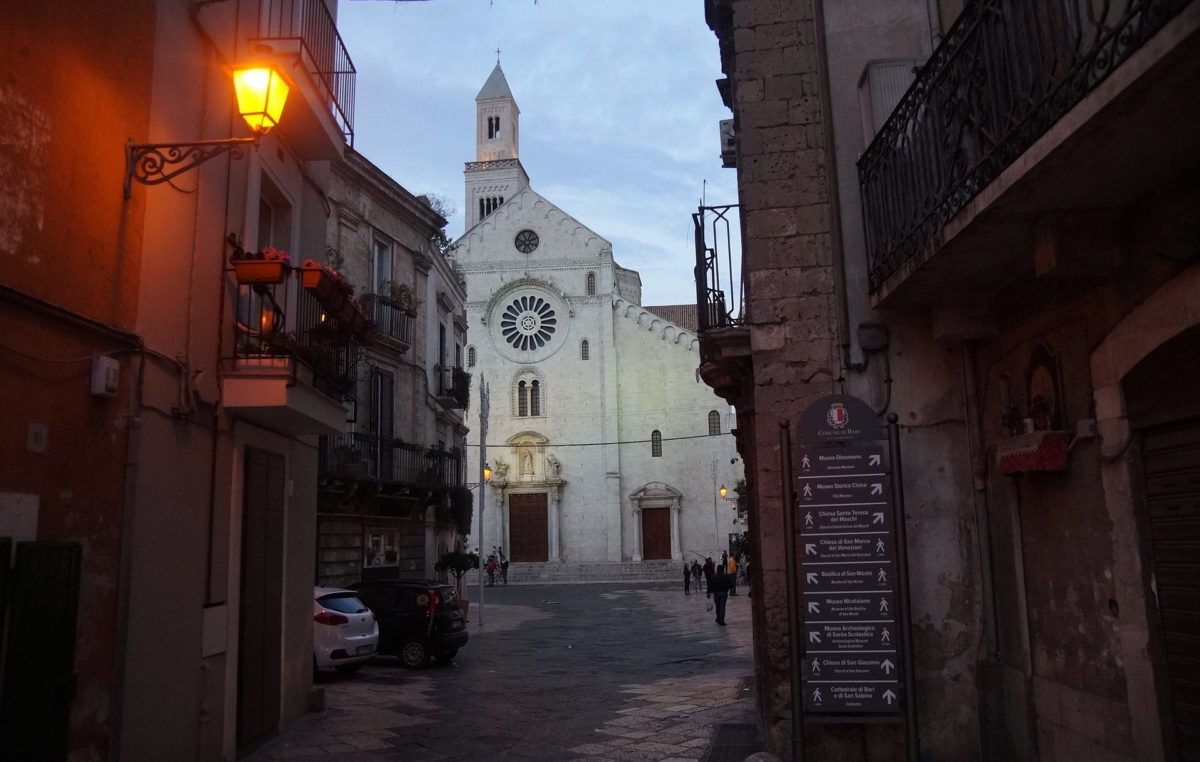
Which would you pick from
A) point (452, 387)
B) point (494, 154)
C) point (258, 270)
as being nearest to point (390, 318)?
point (452, 387)

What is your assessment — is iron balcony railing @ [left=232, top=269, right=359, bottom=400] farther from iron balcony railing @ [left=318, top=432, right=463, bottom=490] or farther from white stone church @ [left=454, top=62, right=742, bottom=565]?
white stone church @ [left=454, top=62, right=742, bottom=565]

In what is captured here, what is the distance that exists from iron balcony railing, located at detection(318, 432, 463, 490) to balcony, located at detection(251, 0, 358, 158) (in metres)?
7.68

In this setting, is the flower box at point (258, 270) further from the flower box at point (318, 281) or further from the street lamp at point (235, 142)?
the street lamp at point (235, 142)

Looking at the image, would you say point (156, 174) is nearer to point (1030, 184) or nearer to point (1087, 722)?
point (1030, 184)

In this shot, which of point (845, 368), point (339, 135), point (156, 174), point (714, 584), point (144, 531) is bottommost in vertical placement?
point (714, 584)

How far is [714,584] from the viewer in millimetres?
22594

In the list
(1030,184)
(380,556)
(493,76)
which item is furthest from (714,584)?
(493,76)

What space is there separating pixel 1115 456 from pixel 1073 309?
1.01 metres

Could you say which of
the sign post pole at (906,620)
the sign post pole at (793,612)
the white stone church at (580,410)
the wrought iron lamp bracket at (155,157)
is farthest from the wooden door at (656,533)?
the wrought iron lamp bracket at (155,157)

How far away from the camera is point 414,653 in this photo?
1573 centimetres

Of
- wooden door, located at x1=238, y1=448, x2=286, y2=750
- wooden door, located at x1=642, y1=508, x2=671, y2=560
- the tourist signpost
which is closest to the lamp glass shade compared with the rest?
wooden door, located at x1=238, y1=448, x2=286, y2=750

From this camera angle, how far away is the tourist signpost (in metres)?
6.23

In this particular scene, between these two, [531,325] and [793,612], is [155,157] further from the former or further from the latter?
[531,325]

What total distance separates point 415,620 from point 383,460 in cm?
708
